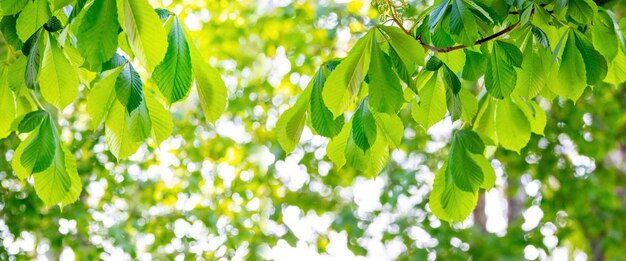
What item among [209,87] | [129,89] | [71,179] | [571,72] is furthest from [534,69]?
[71,179]

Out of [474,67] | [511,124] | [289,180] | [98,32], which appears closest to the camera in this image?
[98,32]

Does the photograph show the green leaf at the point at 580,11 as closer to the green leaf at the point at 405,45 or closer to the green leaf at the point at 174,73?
the green leaf at the point at 405,45

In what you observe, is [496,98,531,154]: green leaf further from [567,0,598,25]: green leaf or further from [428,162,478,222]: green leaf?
[567,0,598,25]: green leaf

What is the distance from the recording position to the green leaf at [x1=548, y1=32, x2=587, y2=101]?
1128 mm

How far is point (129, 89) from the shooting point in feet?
3.27

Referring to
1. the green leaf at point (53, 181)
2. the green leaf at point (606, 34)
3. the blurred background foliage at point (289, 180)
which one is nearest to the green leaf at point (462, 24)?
the green leaf at point (606, 34)

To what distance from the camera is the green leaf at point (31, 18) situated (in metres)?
1.03

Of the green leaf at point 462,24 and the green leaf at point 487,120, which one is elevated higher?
the green leaf at point 462,24

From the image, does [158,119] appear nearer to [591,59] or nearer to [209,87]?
[209,87]

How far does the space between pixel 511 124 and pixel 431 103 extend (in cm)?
23

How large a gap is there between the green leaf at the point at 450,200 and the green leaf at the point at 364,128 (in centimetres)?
18

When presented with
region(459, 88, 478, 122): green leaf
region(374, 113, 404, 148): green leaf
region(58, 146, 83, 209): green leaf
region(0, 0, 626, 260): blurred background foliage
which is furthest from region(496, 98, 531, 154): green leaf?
region(0, 0, 626, 260): blurred background foliage

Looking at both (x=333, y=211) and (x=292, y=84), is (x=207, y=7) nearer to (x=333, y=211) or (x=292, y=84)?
(x=292, y=84)

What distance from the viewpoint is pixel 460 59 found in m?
1.26
